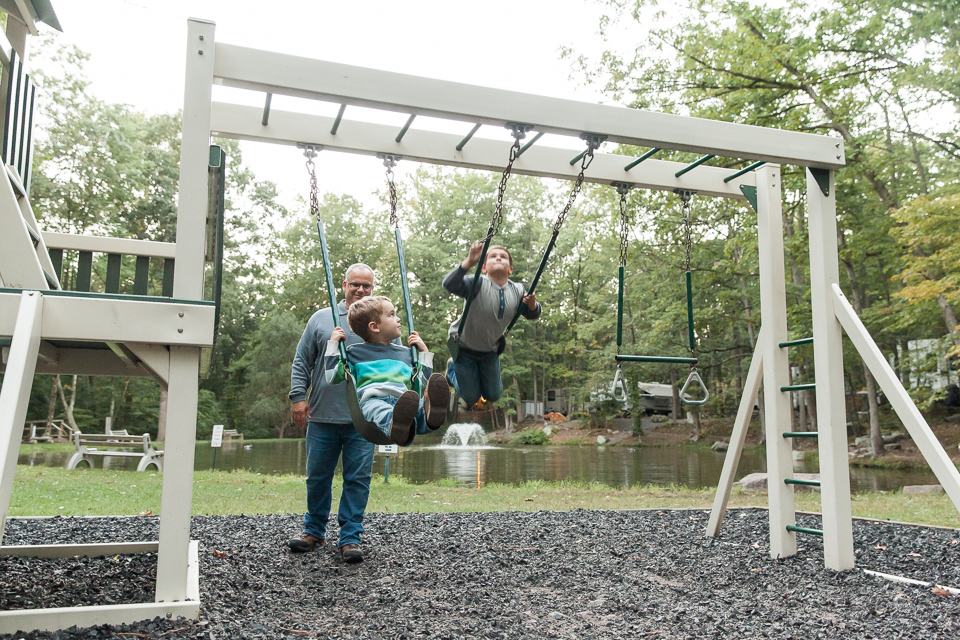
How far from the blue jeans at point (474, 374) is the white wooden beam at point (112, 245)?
197 cm

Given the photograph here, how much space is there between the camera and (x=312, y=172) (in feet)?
12.0

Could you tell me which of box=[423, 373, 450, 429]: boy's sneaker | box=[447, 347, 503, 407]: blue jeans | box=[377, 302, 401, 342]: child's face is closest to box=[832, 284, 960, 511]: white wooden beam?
box=[447, 347, 503, 407]: blue jeans

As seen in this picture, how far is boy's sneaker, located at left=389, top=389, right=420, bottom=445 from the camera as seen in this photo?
324cm

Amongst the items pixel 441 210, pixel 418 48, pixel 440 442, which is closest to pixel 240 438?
pixel 440 442

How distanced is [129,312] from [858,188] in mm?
14707

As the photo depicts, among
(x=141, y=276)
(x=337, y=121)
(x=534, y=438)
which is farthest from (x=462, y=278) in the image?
(x=534, y=438)

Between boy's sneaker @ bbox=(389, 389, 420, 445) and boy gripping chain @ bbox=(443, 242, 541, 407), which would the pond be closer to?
boy gripping chain @ bbox=(443, 242, 541, 407)

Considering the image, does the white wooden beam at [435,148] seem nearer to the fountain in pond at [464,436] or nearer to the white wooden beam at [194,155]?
the white wooden beam at [194,155]

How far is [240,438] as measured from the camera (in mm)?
26109

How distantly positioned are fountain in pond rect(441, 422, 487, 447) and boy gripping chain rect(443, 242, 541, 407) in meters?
21.6

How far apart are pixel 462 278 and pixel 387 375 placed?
2.60ft

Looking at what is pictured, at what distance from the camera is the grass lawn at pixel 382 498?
20.8 ft

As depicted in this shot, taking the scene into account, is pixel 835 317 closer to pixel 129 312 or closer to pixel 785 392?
pixel 785 392

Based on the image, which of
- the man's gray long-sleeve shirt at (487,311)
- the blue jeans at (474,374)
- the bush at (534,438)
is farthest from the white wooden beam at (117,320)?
the bush at (534,438)
